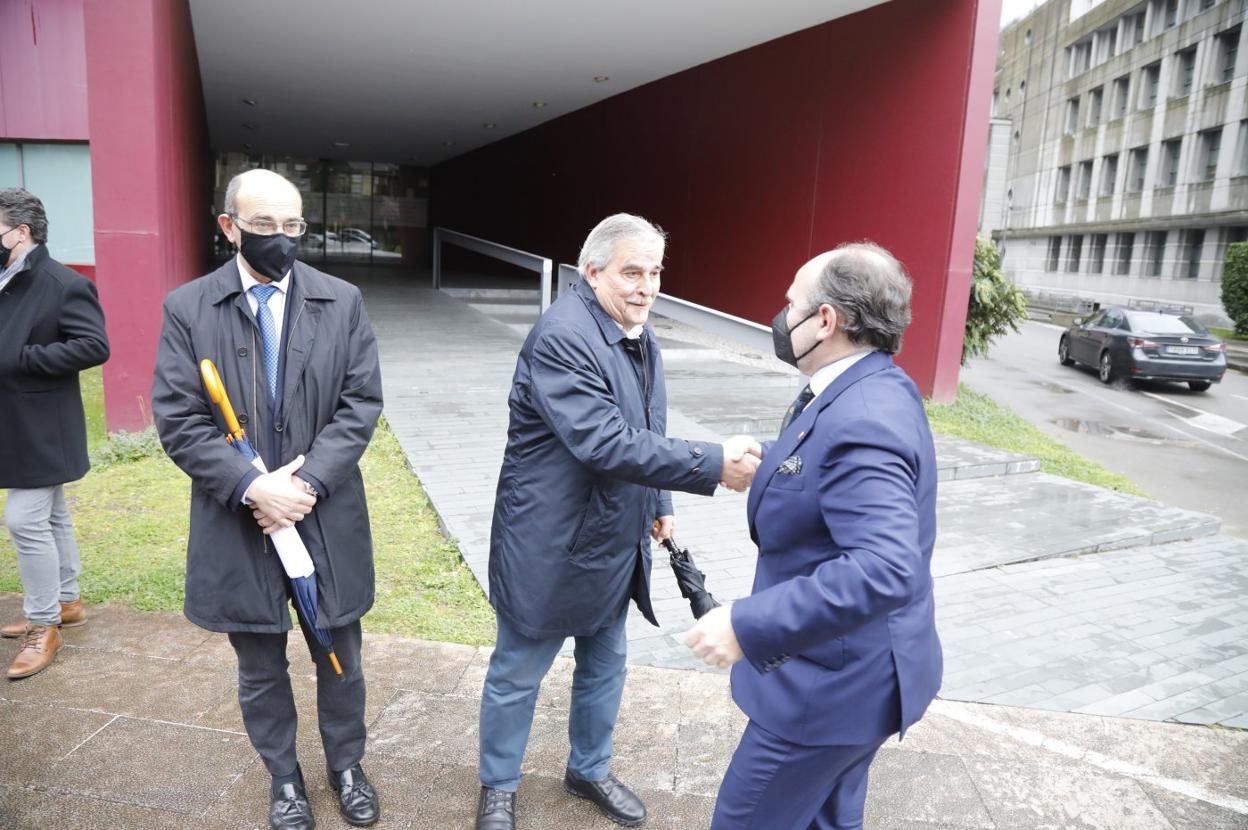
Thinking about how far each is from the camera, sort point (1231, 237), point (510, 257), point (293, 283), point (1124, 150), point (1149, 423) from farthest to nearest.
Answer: point (1124, 150)
point (1231, 237)
point (510, 257)
point (1149, 423)
point (293, 283)

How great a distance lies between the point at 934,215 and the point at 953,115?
1098 millimetres

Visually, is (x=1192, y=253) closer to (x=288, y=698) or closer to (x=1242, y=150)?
(x=1242, y=150)

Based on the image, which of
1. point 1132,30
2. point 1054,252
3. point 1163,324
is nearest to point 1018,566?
point 1163,324

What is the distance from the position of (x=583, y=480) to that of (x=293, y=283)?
108cm

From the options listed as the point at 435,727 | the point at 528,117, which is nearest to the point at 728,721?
the point at 435,727

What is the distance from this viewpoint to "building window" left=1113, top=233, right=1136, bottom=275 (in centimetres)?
3916

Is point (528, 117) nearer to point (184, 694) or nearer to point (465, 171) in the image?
point (465, 171)

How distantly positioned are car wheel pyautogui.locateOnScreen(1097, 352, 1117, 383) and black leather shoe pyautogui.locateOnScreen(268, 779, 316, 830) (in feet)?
55.1

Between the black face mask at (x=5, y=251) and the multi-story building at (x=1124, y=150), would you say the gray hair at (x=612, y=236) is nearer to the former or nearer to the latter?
the black face mask at (x=5, y=251)

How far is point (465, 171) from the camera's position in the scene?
2836 centimetres

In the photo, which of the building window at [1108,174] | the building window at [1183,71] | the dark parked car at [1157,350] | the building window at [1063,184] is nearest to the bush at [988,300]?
the dark parked car at [1157,350]

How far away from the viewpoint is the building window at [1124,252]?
39.2 m

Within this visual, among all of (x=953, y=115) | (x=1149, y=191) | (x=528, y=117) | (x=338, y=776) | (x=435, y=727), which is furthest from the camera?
(x=1149, y=191)

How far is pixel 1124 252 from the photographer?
39.8 meters
